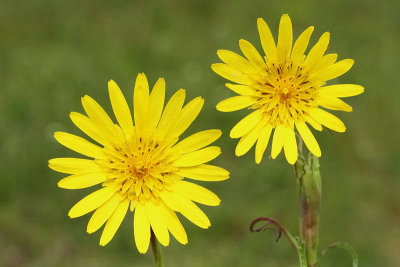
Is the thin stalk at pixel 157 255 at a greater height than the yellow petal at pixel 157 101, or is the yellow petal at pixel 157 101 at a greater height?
the yellow petal at pixel 157 101

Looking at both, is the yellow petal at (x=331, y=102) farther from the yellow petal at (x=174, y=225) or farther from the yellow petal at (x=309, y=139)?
the yellow petal at (x=174, y=225)

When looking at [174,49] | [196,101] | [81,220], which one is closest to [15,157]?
[81,220]

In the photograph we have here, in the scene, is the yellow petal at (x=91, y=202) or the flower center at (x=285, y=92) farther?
the flower center at (x=285, y=92)

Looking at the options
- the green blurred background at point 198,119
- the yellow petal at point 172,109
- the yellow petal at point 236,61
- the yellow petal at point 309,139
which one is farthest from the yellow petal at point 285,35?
the green blurred background at point 198,119

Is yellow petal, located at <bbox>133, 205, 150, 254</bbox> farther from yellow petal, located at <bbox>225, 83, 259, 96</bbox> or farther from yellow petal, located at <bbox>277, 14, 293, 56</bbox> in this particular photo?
yellow petal, located at <bbox>277, 14, 293, 56</bbox>

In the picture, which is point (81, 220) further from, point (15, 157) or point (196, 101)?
point (196, 101)

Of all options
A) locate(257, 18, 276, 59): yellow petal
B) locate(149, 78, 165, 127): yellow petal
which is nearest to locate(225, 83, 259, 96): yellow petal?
locate(257, 18, 276, 59): yellow petal

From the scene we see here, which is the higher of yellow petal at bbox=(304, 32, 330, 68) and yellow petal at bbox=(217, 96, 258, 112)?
yellow petal at bbox=(304, 32, 330, 68)
